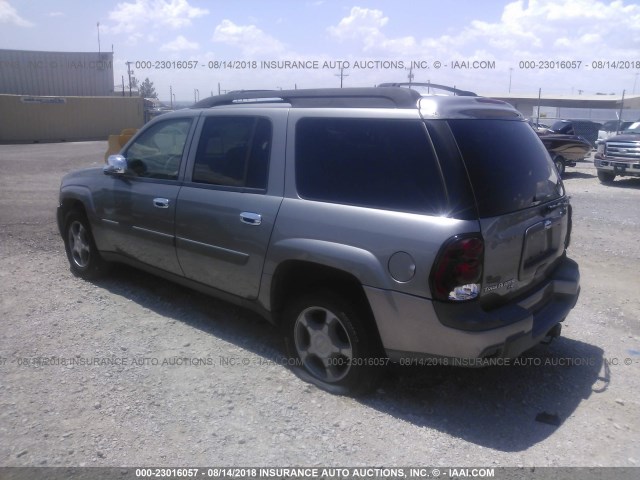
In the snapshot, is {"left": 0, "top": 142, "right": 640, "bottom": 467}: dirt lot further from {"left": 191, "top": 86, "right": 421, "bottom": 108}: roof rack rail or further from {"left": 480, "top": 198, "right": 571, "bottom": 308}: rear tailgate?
{"left": 191, "top": 86, "right": 421, "bottom": 108}: roof rack rail

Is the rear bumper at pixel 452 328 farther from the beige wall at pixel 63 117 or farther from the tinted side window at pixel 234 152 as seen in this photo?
the beige wall at pixel 63 117

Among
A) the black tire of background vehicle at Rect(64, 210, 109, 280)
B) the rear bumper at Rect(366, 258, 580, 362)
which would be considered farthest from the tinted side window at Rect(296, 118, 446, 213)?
the black tire of background vehicle at Rect(64, 210, 109, 280)

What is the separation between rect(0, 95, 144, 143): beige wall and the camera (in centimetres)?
2875

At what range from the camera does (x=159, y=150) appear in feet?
16.0

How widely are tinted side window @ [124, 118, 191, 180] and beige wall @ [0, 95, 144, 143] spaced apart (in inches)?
1100

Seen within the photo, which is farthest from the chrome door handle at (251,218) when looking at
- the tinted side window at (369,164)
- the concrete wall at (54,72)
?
the concrete wall at (54,72)

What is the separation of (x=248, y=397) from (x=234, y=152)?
1.78 metres

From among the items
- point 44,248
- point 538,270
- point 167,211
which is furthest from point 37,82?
point 538,270

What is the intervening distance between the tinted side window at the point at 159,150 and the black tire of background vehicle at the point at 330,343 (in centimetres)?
172

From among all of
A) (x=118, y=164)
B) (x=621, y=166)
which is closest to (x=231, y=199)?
(x=118, y=164)

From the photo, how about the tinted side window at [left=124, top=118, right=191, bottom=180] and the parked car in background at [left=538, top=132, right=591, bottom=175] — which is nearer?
the tinted side window at [left=124, top=118, right=191, bottom=180]

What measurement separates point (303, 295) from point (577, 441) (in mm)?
1861

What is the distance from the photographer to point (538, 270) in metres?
3.56

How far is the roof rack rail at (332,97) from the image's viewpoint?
3.36m
